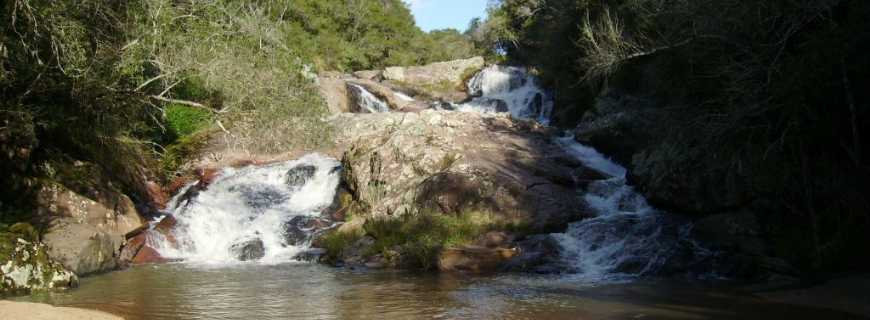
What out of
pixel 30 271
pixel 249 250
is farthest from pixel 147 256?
pixel 30 271

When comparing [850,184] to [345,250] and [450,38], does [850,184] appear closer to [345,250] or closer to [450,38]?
[345,250]

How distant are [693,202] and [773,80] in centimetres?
494

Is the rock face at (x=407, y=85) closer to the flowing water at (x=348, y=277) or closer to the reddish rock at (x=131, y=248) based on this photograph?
the flowing water at (x=348, y=277)

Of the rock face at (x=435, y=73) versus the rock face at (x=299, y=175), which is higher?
the rock face at (x=435, y=73)

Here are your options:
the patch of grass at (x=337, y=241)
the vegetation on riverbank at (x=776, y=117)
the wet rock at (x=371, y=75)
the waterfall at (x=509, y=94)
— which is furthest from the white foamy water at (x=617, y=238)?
the wet rock at (x=371, y=75)

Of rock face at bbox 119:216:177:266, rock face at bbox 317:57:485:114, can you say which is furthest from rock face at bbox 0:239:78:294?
rock face at bbox 317:57:485:114

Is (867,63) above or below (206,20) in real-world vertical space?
below

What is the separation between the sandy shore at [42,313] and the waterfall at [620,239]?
7556 millimetres

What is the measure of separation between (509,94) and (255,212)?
53.1 ft

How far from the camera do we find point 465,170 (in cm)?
1636

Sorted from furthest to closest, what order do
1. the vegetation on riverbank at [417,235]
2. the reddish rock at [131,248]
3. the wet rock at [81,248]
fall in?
the reddish rock at [131,248]
the vegetation on riverbank at [417,235]
the wet rock at [81,248]

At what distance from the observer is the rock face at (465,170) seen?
50.9 feet

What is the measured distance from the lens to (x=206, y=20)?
585 inches

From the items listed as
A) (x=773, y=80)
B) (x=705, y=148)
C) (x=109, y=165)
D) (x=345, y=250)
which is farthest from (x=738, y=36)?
(x=109, y=165)
